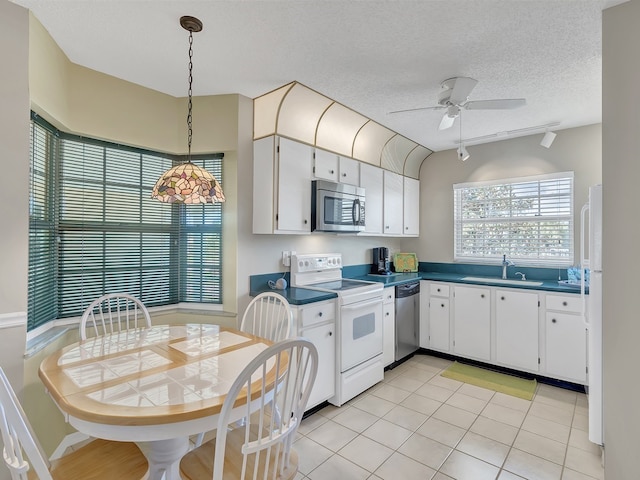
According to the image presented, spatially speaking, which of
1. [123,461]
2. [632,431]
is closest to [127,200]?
[123,461]

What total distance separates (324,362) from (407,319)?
4.73 feet

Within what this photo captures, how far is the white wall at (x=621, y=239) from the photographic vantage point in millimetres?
1548

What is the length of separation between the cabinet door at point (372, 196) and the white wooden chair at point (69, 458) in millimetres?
2859

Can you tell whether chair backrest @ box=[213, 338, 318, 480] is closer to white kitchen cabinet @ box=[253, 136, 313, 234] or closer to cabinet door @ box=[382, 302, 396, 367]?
white kitchen cabinet @ box=[253, 136, 313, 234]

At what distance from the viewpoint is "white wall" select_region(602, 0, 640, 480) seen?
1.55 metres

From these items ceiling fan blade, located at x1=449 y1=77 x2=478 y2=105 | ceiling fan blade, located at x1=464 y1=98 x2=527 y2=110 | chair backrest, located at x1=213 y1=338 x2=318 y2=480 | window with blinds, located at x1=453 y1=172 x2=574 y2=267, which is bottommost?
chair backrest, located at x1=213 y1=338 x2=318 y2=480

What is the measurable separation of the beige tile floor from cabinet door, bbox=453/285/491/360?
54cm

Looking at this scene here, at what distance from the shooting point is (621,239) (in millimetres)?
1637

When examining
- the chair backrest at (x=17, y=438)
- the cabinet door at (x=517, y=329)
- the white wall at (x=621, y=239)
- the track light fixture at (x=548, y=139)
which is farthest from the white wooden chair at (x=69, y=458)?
the track light fixture at (x=548, y=139)

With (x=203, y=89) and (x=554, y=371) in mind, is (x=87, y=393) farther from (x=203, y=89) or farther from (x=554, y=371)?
(x=554, y=371)

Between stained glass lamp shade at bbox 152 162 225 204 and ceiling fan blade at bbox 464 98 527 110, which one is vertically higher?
ceiling fan blade at bbox 464 98 527 110

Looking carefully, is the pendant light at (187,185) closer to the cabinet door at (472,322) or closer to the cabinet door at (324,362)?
the cabinet door at (324,362)

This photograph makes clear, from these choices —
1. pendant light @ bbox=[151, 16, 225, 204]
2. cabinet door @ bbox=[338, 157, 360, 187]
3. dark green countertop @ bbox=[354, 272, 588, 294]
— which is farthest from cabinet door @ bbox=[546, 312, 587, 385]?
pendant light @ bbox=[151, 16, 225, 204]

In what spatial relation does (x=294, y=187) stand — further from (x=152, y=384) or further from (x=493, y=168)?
(x=493, y=168)
